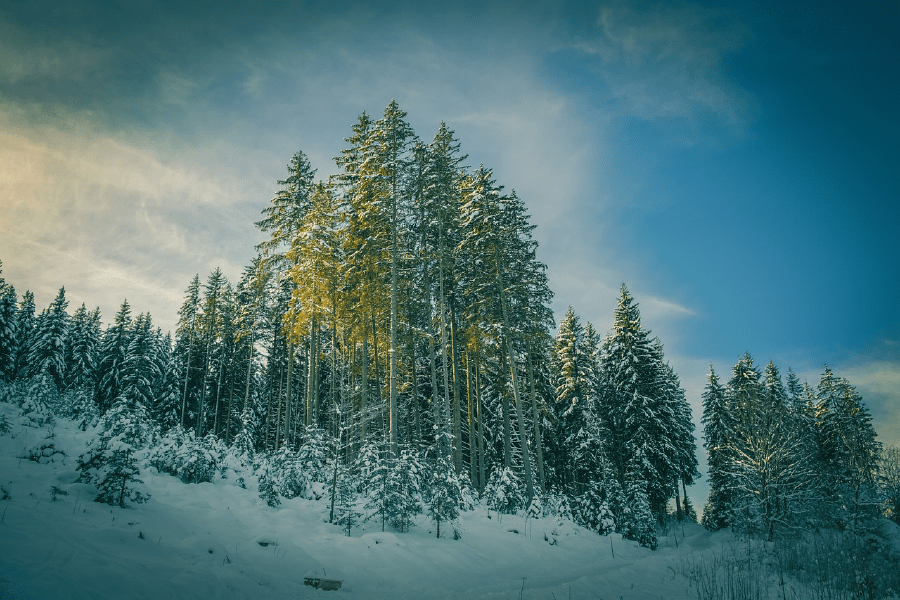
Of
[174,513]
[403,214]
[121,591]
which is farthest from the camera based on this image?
[403,214]

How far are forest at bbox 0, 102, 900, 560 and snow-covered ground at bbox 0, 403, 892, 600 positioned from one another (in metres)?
0.87

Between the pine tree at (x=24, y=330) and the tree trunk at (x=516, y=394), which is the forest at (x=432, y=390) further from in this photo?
the pine tree at (x=24, y=330)

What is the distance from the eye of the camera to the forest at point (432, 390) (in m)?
13.8

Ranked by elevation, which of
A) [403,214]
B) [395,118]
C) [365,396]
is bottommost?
[365,396]

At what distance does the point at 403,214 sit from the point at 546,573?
50.1 feet

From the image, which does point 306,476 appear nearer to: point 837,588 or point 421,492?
point 421,492

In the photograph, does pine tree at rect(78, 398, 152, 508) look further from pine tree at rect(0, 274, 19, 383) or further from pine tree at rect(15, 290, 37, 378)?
pine tree at rect(15, 290, 37, 378)

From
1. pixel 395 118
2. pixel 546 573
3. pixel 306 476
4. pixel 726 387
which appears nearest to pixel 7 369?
pixel 306 476

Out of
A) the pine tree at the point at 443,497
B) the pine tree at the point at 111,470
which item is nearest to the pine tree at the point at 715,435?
the pine tree at the point at 443,497

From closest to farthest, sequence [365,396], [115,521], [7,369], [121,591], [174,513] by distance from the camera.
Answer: [121,591], [115,521], [174,513], [365,396], [7,369]

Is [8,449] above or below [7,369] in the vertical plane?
below

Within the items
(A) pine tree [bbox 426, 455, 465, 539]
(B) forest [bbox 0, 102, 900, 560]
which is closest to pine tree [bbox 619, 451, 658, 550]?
(B) forest [bbox 0, 102, 900, 560]

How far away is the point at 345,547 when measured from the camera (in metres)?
10.0

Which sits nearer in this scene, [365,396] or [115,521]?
[115,521]
